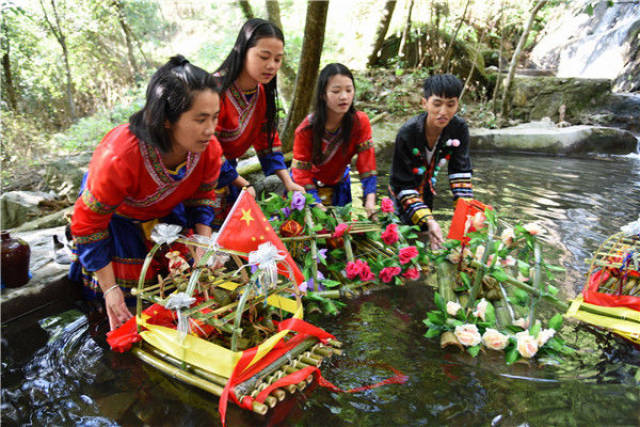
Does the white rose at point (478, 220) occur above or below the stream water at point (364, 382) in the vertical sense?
above

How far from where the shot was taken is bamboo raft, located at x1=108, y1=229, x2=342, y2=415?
1.65 metres

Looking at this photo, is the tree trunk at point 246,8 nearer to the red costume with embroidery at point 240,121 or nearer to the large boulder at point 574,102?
the red costume with embroidery at point 240,121

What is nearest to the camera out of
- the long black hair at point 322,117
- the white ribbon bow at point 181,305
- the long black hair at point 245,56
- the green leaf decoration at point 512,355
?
the white ribbon bow at point 181,305

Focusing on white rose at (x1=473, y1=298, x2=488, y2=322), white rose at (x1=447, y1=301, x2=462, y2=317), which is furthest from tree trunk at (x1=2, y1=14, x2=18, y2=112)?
white rose at (x1=473, y1=298, x2=488, y2=322)

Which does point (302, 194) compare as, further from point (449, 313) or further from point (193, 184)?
point (449, 313)

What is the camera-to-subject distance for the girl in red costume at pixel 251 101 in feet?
8.63

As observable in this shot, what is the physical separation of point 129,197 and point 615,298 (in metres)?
2.60

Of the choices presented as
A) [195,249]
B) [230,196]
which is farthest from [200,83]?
[230,196]

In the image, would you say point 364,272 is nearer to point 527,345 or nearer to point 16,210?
point 527,345

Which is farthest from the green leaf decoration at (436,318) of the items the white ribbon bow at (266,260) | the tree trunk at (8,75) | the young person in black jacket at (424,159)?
the tree trunk at (8,75)

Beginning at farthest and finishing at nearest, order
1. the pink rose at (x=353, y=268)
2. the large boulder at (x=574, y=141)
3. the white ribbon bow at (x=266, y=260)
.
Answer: the large boulder at (x=574, y=141), the pink rose at (x=353, y=268), the white ribbon bow at (x=266, y=260)

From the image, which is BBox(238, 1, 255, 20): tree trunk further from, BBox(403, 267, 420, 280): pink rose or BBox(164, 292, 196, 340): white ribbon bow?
BBox(164, 292, 196, 340): white ribbon bow

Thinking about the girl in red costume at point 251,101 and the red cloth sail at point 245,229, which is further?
the girl in red costume at point 251,101

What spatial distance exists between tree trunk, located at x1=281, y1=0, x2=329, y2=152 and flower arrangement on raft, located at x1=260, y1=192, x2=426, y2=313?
7.92 ft
